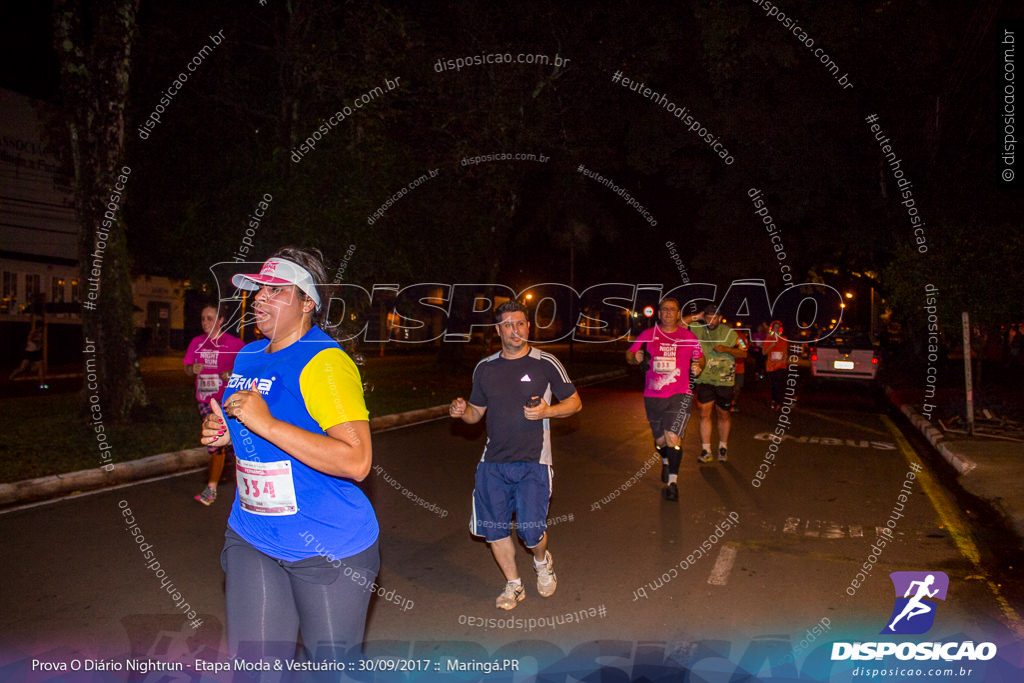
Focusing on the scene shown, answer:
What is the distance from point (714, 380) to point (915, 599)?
538 centimetres

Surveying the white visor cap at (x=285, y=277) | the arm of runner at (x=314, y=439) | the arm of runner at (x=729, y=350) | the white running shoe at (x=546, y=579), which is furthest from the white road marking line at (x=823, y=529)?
the white visor cap at (x=285, y=277)

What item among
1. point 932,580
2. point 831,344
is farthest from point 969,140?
point 932,580

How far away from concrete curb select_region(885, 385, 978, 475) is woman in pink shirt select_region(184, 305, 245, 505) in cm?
914

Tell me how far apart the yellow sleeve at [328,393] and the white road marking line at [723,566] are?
403cm

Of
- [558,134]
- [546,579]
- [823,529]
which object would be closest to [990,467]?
[823,529]

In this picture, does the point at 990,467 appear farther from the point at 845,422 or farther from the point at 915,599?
the point at 915,599

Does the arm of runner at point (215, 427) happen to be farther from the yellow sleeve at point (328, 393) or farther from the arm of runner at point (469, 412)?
the arm of runner at point (469, 412)

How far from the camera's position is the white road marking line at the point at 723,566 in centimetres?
604

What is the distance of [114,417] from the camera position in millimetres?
12758

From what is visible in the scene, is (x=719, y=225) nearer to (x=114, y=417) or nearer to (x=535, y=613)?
(x=114, y=417)

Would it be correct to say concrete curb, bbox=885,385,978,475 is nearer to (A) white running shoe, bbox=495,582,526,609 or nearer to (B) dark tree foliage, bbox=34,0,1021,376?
(B) dark tree foliage, bbox=34,0,1021,376

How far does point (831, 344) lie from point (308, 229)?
18.0 m

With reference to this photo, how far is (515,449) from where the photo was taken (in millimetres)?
5441

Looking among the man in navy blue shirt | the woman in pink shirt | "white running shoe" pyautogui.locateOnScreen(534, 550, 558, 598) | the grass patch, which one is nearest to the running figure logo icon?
"white running shoe" pyautogui.locateOnScreen(534, 550, 558, 598)
